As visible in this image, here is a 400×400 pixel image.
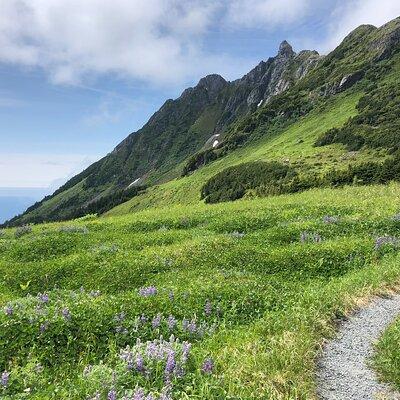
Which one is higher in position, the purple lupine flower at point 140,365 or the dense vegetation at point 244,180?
the dense vegetation at point 244,180

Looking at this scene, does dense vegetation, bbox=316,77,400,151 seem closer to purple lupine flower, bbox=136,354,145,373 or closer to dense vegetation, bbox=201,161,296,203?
dense vegetation, bbox=201,161,296,203

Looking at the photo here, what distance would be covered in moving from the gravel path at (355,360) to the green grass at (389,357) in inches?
6.8

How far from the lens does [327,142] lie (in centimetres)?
10281

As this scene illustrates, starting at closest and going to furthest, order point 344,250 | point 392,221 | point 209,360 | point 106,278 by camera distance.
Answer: point 209,360 → point 106,278 → point 344,250 → point 392,221

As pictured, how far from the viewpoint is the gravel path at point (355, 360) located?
7.32 metres

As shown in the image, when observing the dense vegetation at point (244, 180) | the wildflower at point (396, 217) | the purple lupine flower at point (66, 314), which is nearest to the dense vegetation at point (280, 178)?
the dense vegetation at point (244, 180)

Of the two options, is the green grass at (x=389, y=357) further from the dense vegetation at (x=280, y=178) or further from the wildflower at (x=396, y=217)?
the dense vegetation at (x=280, y=178)

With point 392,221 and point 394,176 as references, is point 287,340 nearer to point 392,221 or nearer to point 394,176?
point 392,221

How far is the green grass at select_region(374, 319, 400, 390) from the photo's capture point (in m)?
7.72

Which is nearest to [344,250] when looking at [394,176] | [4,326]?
[4,326]

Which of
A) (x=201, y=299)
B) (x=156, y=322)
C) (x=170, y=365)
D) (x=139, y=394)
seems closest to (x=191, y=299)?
(x=201, y=299)

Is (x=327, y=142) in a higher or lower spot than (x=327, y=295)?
higher

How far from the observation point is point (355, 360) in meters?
8.59

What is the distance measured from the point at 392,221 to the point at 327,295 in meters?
13.3
